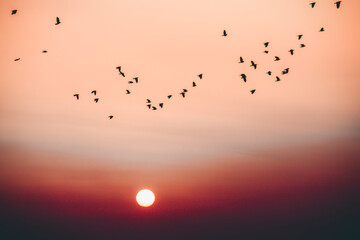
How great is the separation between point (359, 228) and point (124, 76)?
34093mm

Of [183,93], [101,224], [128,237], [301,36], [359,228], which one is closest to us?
[301,36]

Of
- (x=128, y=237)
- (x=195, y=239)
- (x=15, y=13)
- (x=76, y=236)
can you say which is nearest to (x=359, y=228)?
(x=195, y=239)

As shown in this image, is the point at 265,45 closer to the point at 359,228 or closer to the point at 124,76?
the point at 124,76

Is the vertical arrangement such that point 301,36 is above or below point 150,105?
above

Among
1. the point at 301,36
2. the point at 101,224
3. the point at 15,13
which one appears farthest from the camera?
the point at 101,224

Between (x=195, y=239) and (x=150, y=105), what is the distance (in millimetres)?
34624

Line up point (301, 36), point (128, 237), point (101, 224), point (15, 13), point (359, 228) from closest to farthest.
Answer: point (15, 13) < point (301, 36) < point (359, 228) < point (101, 224) < point (128, 237)

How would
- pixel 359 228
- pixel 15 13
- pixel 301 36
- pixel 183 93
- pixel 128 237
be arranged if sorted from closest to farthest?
pixel 15 13 → pixel 301 36 → pixel 183 93 → pixel 359 228 → pixel 128 237

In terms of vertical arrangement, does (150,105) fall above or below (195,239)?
below

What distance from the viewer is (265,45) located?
19.3m

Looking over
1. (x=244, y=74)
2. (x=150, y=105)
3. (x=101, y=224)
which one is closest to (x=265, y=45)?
(x=244, y=74)

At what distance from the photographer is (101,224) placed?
46.5 m

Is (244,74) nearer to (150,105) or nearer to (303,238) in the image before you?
(150,105)

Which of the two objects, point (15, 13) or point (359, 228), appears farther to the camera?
point (359, 228)
